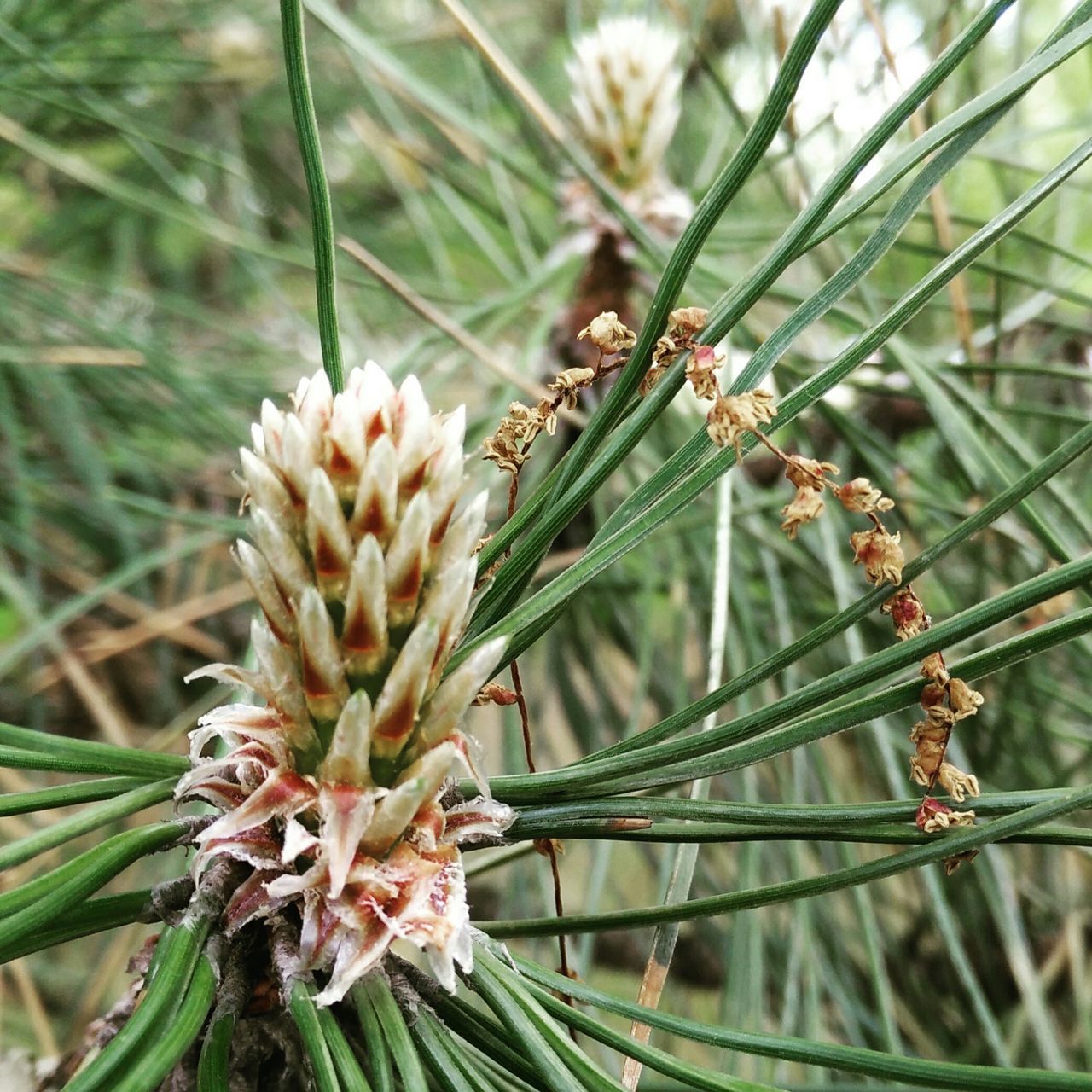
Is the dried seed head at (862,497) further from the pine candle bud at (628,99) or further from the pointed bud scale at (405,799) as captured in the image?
the pine candle bud at (628,99)

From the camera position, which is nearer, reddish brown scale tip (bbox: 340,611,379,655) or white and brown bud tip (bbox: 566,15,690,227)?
reddish brown scale tip (bbox: 340,611,379,655)

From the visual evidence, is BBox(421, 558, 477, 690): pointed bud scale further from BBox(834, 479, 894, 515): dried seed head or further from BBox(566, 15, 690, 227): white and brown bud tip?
BBox(566, 15, 690, 227): white and brown bud tip

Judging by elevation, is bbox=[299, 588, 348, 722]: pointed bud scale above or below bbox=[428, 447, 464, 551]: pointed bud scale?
below

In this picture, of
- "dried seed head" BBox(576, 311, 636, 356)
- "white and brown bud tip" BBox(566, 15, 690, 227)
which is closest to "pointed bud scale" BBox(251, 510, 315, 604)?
"dried seed head" BBox(576, 311, 636, 356)

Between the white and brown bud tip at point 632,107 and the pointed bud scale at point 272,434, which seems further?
the white and brown bud tip at point 632,107

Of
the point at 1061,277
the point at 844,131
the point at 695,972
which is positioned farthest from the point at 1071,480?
the point at 695,972

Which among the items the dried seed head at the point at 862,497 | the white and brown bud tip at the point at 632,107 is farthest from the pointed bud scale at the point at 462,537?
the white and brown bud tip at the point at 632,107

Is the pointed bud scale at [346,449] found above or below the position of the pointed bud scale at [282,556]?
above

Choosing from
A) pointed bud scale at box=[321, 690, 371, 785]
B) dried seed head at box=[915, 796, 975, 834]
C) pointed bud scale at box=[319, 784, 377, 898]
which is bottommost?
dried seed head at box=[915, 796, 975, 834]
